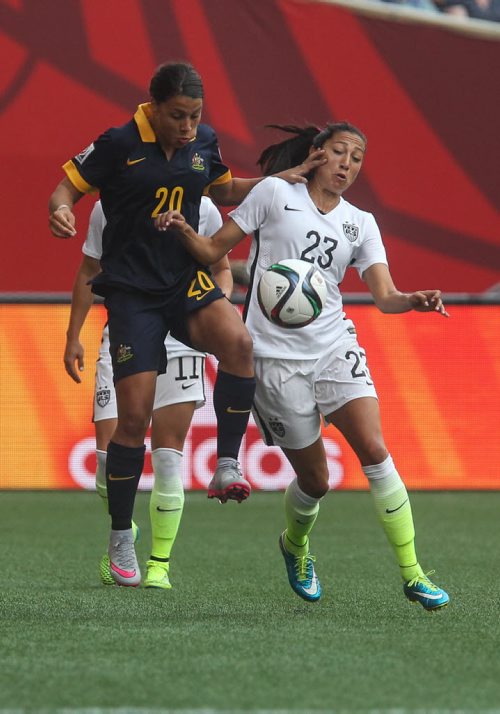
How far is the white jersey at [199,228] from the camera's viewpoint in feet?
22.2

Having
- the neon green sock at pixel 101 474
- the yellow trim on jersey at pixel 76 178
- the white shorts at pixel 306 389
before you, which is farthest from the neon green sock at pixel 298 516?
the yellow trim on jersey at pixel 76 178

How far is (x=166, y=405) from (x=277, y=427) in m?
1.03

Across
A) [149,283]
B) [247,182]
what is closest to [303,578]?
[149,283]

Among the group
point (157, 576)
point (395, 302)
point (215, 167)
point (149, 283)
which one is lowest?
point (157, 576)

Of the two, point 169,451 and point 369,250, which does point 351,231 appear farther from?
point 169,451

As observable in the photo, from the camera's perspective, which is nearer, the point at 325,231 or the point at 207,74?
the point at 325,231

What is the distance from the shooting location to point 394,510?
5594mm

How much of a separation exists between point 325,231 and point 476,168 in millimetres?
9497

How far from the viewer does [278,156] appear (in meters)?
6.30

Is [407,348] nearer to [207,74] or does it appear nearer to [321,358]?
[207,74]

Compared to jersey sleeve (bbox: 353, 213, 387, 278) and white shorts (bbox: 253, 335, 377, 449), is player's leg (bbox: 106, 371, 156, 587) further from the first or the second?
jersey sleeve (bbox: 353, 213, 387, 278)

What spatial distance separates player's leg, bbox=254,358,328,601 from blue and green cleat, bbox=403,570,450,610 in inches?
27.8

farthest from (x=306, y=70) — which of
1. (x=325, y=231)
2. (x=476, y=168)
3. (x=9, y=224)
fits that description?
(x=325, y=231)

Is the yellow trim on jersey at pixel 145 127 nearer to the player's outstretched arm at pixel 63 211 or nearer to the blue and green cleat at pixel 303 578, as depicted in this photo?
the player's outstretched arm at pixel 63 211
